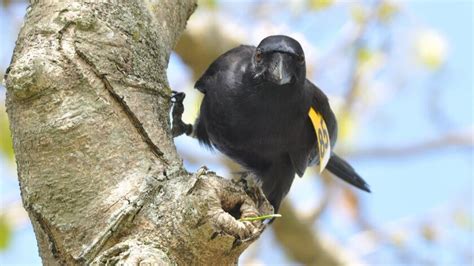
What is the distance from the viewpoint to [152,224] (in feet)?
5.75

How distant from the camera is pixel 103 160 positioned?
1.89 meters

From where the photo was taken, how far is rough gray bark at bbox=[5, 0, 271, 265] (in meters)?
1.73

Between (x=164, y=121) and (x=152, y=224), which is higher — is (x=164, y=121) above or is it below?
above

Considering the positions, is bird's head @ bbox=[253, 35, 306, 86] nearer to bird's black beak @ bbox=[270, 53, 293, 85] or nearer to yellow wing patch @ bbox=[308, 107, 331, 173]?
bird's black beak @ bbox=[270, 53, 293, 85]

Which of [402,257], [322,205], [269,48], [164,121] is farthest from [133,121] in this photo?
[402,257]

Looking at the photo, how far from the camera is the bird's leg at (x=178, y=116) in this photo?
11.5ft

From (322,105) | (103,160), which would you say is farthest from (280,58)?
(103,160)

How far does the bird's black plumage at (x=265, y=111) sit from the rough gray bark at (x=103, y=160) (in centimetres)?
108

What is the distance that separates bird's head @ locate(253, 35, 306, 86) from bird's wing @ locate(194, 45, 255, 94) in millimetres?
312

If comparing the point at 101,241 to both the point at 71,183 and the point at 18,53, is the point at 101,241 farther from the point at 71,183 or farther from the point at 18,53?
the point at 18,53

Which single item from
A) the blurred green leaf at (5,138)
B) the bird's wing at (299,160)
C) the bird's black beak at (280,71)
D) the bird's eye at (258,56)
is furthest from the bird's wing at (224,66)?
the blurred green leaf at (5,138)

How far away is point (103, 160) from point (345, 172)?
9.40 ft

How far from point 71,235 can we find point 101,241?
9cm

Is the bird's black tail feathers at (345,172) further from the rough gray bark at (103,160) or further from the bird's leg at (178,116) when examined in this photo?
the rough gray bark at (103,160)
